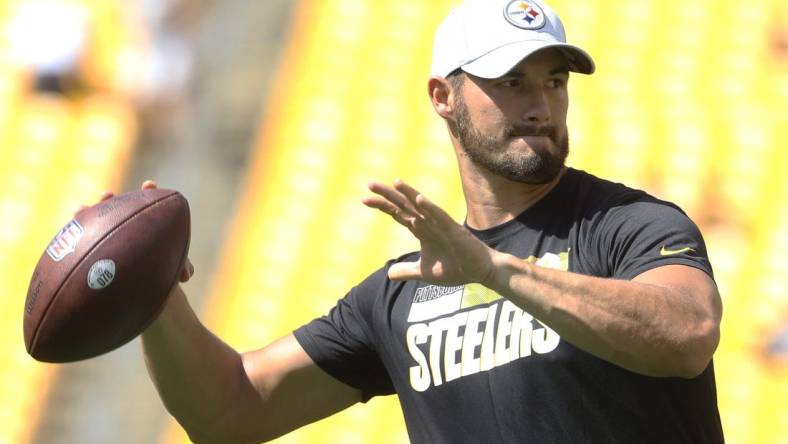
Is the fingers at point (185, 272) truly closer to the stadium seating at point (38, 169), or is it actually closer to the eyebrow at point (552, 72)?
the eyebrow at point (552, 72)

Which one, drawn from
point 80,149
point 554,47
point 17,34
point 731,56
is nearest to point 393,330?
point 554,47

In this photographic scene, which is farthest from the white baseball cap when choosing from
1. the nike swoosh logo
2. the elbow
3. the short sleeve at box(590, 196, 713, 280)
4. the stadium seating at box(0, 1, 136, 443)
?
the stadium seating at box(0, 1, 136, 443)

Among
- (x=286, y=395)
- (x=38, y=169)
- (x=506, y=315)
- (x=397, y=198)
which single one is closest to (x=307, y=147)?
(x=38, y=169)

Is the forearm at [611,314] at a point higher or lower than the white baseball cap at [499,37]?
lower

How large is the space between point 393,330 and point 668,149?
4780 millimetres

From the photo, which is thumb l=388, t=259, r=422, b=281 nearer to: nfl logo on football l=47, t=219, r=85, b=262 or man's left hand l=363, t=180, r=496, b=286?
man's left hand l=363, t=180, r=496, b=286

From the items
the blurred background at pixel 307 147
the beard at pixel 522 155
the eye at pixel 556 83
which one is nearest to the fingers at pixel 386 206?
the beard at pixel 522 155

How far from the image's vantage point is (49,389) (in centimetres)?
757

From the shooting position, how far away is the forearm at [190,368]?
10.6ft

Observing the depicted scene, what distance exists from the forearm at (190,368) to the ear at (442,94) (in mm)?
766

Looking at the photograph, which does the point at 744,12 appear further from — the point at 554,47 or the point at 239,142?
the point at 554,47

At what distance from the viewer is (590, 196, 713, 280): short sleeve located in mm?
2553

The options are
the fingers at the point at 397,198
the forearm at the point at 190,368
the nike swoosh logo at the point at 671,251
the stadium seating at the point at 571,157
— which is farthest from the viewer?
the stadium seating at the point at 571,157

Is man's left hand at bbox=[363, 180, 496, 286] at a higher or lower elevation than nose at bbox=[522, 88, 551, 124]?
lower
